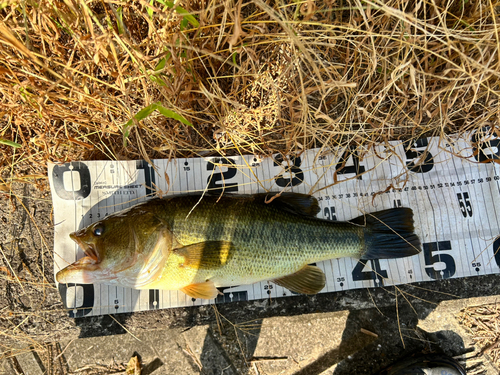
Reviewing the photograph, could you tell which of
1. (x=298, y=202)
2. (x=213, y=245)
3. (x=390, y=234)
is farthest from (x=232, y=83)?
(x=390, y=234)

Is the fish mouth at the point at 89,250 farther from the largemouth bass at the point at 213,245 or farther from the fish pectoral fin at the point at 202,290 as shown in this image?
the fish pectoral fin at the point at 202,290

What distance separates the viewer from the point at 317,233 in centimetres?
218

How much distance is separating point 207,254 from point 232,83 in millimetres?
1249

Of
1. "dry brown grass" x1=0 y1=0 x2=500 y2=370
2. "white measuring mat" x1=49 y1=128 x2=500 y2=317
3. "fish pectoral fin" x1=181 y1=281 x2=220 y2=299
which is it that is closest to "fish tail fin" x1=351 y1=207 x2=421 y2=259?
"white measuring mat" x1=49 y1=128 x2=500 y2=317

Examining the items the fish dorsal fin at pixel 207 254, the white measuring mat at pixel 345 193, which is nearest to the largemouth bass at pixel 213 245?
the fish dorsal fin at pixel 207 254

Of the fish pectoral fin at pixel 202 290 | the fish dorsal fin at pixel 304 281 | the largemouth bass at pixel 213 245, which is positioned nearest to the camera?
the largemouth bass at pixel 213 245

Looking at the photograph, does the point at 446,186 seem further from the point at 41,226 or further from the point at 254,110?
the point at 41,226

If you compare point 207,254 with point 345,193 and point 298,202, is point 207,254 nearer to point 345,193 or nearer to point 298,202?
point 298,202

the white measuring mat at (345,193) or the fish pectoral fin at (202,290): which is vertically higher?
the white measuring mat at (345,193)

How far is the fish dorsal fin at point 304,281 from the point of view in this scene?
7.34ft

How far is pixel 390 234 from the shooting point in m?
2.32

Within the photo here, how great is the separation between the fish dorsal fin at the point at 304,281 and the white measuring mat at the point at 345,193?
6.0 inches

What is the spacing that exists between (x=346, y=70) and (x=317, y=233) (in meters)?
1.22

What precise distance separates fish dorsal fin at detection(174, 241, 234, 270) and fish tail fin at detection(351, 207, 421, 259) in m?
1.02
